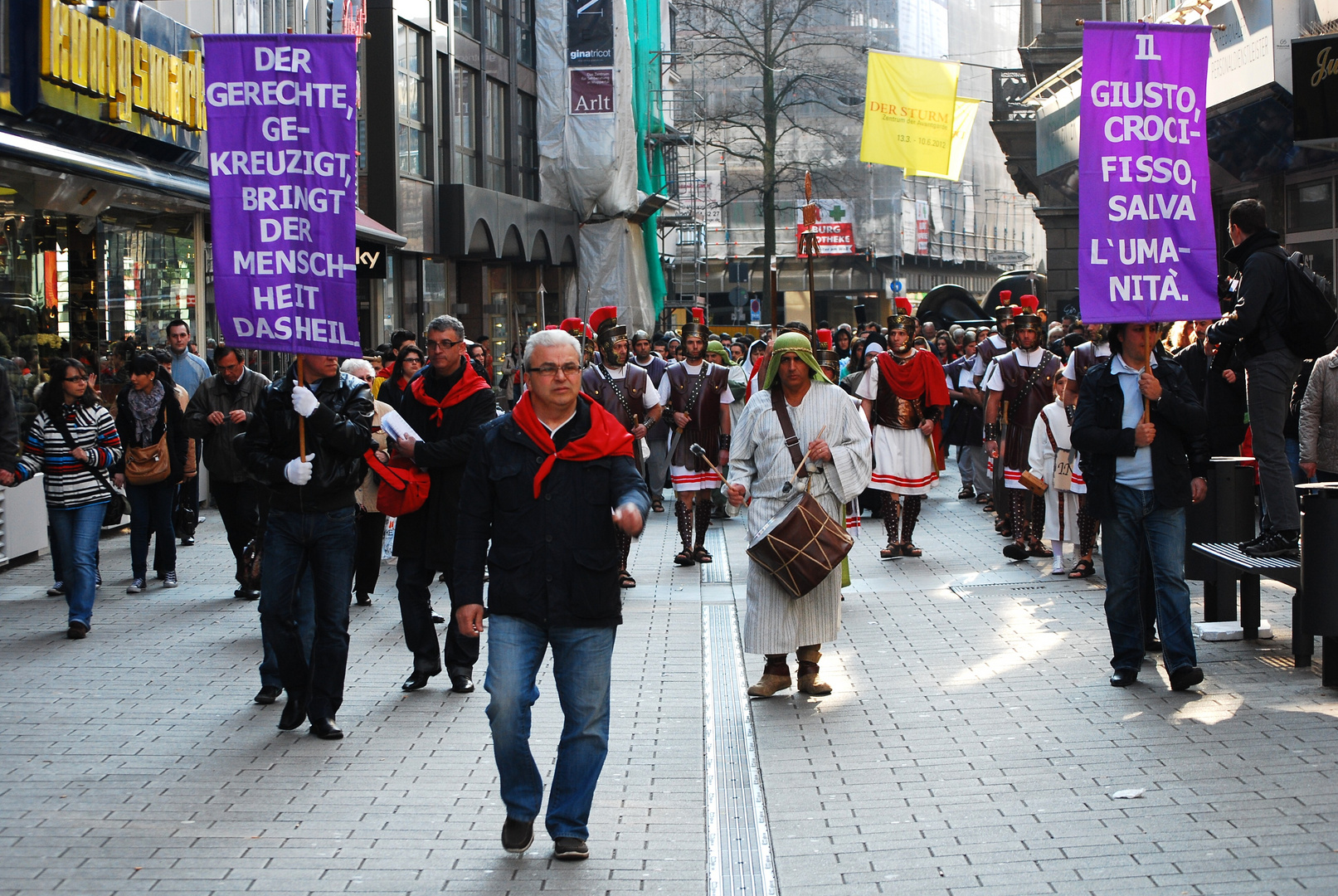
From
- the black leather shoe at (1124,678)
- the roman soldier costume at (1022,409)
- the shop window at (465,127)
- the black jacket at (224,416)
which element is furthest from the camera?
the shop window at (465,127)

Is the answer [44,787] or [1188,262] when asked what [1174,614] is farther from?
[44,787]

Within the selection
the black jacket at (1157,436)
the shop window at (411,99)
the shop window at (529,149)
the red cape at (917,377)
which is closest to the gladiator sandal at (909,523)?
the red cape at (917,377)

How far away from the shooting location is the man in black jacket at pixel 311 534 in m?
7.04

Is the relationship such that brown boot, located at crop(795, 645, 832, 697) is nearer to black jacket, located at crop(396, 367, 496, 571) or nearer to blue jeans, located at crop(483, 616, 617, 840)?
black jacket, located at crop(396, 367, 496, 571)

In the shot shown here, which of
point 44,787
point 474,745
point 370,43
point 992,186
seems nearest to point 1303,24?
point 474,745

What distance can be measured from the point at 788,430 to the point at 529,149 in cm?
2997

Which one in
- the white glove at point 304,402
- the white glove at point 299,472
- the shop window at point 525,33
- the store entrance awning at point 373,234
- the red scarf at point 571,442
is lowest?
the white glove at point 299,472

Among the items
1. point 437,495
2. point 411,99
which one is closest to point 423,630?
point 437,495

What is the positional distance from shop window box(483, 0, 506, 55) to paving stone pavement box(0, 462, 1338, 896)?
2446 cm

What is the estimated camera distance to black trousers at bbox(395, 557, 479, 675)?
8.04 meters

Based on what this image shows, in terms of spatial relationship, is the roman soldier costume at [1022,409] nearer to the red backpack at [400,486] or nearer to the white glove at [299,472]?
the red backpack at [400,486]

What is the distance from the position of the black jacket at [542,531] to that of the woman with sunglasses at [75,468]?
17.0 ft

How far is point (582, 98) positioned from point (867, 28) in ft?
96.2

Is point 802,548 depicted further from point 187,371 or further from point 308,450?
point 187,371
